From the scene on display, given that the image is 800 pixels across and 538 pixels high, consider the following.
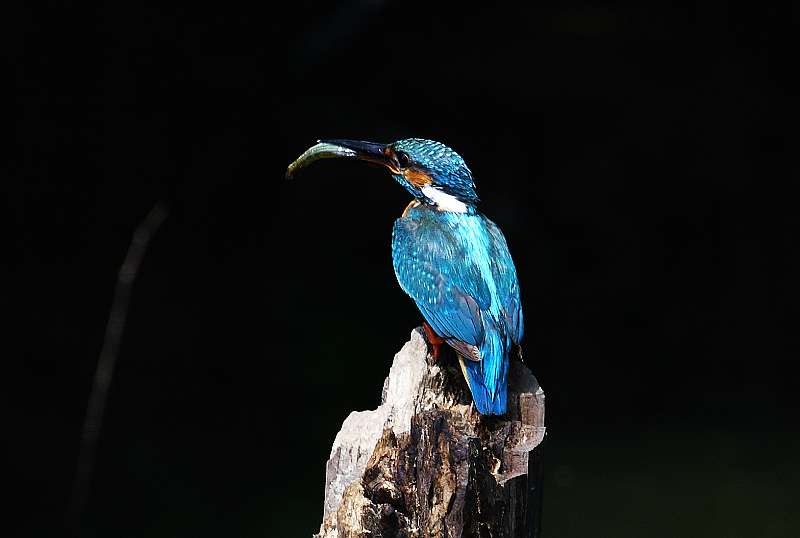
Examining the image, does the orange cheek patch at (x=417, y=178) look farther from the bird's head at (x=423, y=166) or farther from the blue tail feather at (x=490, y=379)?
the blue tail feather at (x=490, y=379)

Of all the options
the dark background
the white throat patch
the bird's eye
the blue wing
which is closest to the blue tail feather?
the blue wing

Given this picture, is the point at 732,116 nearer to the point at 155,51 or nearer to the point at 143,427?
the point at 155,51

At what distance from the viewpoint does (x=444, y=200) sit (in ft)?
7.34

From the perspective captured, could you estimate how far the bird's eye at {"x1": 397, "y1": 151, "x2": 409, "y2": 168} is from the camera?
2.27 metres

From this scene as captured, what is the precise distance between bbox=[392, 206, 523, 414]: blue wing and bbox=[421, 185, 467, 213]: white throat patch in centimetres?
2

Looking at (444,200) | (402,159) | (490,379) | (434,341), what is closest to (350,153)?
(402,159)

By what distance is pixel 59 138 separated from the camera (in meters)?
4.93

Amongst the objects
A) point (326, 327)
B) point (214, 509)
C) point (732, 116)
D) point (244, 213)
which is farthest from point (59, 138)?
point (732, 116)

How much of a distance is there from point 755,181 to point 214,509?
3.97m

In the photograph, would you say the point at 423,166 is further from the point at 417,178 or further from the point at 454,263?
the point at 454,263

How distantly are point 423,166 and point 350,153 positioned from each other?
8.4 inches

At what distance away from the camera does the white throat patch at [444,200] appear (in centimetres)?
221

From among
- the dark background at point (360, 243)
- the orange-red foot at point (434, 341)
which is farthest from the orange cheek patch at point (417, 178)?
the dark background at point (360, 243)

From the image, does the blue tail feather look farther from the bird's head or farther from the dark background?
the dark background
